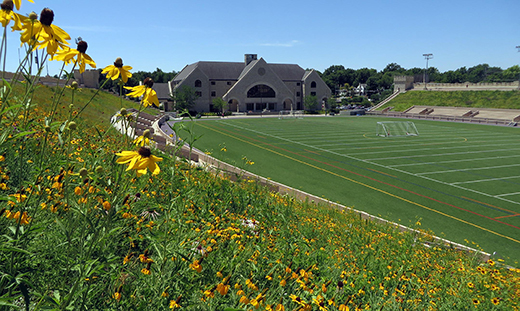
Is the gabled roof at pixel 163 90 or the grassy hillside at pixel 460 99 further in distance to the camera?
the gabled roof at pixel 163 90

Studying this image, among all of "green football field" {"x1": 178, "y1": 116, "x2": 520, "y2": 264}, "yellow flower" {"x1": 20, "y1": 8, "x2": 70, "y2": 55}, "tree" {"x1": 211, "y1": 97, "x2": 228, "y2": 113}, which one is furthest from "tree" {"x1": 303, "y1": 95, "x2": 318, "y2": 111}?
"yellow flower" {"x1": 20, "y1": 8, "x2": 70, "y2": 55}

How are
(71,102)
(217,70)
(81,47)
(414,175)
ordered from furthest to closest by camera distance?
(217,70) < (414,175) < (71,102) < (81,47)

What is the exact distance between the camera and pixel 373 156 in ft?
104

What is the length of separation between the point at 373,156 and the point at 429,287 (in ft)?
85.2

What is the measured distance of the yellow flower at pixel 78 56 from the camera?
9.93ft

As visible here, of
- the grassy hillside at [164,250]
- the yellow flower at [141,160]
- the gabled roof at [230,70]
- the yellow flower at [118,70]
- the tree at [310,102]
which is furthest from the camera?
the tree at [310,102]

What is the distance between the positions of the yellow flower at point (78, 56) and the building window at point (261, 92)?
9154 cm

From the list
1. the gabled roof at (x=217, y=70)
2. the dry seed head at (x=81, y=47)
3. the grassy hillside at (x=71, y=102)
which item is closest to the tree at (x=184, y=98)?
the gabled roof at (x=217, y=70)

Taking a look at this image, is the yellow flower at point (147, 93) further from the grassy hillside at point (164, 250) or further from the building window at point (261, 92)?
the building window at point (261, 92)

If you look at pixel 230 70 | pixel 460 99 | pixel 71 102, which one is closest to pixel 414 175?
pixel 71 102

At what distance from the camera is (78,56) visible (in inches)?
123

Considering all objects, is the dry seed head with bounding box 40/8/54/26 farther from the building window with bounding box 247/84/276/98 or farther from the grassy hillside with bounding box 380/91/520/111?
the grassy hillside with bounding box 380/91/520/111

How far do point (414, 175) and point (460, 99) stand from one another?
77.7 meters

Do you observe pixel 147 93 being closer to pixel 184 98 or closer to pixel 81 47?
pixel 81 47
